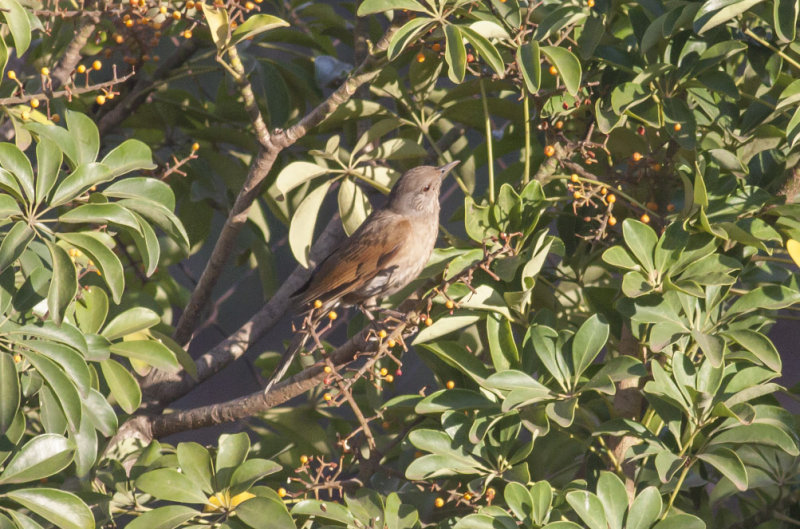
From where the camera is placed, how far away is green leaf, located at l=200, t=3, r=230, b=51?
255 centimetres

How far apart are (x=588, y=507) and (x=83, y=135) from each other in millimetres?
1569

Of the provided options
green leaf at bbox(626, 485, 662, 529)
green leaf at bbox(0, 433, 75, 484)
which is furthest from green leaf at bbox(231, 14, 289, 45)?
green leaf at bbox(626, 485, 662, 529)

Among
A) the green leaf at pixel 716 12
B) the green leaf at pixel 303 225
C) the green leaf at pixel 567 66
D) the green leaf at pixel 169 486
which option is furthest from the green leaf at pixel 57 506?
the green leaf at pixel 716 12

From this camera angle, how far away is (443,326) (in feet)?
8.02

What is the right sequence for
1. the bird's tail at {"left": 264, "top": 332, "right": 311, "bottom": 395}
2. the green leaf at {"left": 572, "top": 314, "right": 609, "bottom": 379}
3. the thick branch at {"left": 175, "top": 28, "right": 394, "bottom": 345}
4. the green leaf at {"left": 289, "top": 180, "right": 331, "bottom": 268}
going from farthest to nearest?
the bird's tail at {"left": 264, "top": 332, "right": 311, "bottom": 395} → the green leaf at {"left": 289, "top": 180, "right": 331, "bottom": 268} → the thick branch at {"left": 175, "top": 28, "right": 394, "bottom": 345} → the green leaf at {"left": 572, "top": 314, "right": 609, "bottom": 379}

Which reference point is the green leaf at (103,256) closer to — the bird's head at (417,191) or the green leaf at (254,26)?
the green leaf at (254,26)

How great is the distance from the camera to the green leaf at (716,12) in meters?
2.30

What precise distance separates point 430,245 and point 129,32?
1.32m

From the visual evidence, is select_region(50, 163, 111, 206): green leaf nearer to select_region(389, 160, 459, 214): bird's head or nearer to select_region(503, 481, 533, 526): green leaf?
select_region(503, 481, 533, 526): green leaf

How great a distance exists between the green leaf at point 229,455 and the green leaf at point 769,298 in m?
1.27

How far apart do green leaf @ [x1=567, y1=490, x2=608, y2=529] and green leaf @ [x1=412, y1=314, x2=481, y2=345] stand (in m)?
0.55

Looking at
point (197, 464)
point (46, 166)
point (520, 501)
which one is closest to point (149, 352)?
point (197, 464)

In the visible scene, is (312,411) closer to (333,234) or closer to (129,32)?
(333,234)

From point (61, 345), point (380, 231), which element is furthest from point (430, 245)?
point (61, 345)
